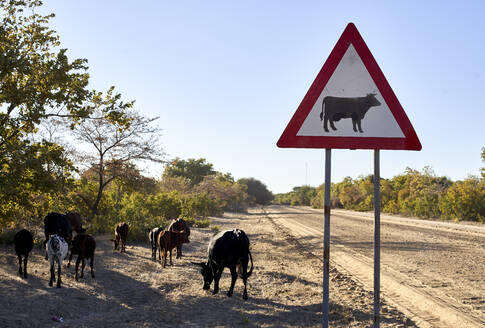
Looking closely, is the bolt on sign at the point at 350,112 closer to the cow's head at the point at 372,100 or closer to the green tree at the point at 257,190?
the cow's head at the point at 372,100

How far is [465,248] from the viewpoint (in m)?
14.7

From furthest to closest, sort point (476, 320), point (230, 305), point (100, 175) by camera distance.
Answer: point (100, 175), point (230, 305), point (476, 320)

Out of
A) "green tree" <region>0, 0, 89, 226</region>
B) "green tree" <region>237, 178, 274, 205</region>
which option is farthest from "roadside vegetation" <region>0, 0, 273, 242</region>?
"green tree" <region>237, 178, 274, 205</region>

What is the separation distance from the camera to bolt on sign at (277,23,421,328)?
10.4 feet

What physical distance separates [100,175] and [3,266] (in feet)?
26.4

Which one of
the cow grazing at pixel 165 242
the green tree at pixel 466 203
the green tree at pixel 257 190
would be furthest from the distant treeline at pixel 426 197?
the cow grazing at pixel 165 242

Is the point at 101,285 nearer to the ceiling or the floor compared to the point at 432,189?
nearer to the floor

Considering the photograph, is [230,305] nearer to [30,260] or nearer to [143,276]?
[143,276]

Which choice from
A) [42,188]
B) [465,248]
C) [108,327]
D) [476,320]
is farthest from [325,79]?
[465,248]

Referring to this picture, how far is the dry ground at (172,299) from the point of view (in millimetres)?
5883

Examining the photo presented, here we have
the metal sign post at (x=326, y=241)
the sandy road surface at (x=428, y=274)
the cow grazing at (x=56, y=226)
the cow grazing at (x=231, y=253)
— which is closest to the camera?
the metal sign post at (x=326, y=241)

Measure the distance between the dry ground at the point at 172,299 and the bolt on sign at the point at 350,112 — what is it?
348 cm

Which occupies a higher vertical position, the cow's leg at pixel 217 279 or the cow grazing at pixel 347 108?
the cow grazing at pixel 347 108

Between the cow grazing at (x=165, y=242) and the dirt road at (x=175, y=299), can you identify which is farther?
the cow grazing at (x=165, y=242)
